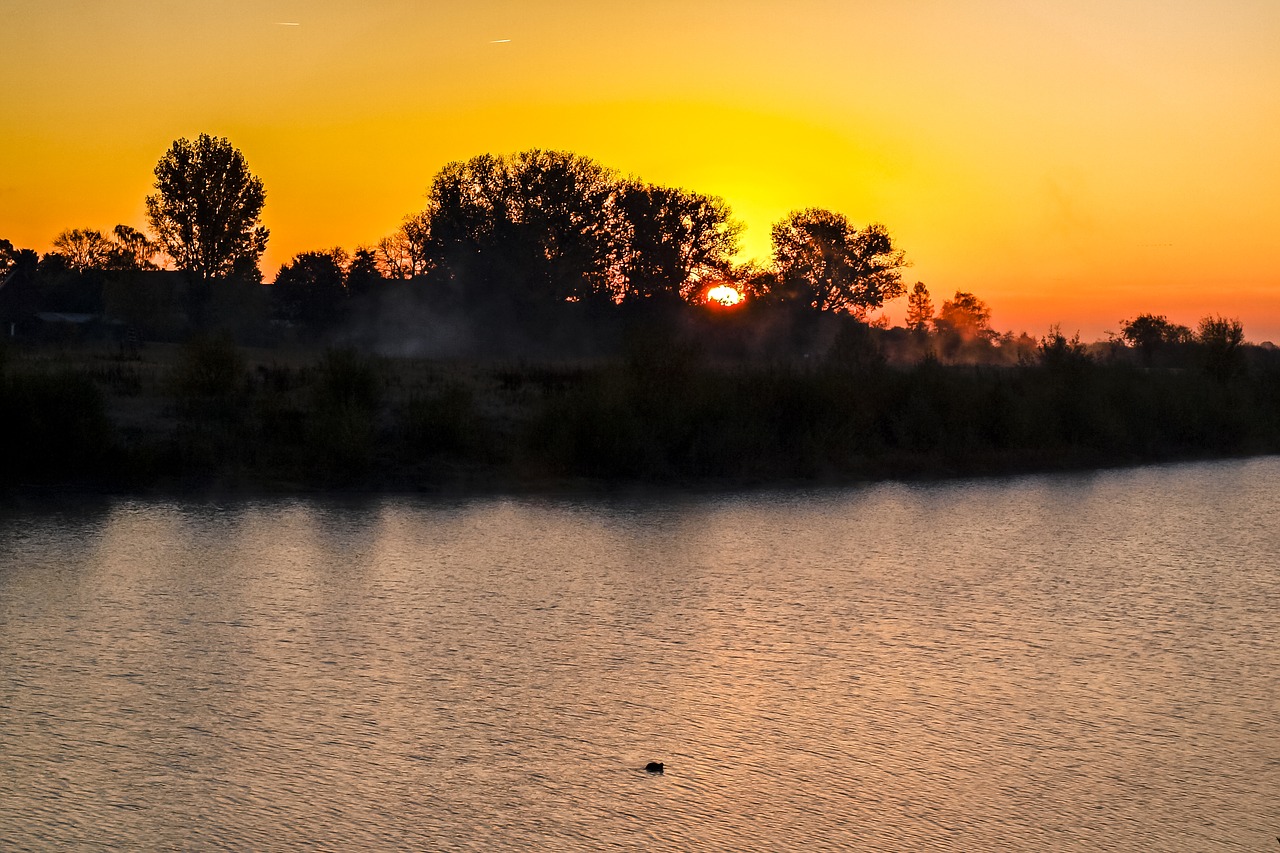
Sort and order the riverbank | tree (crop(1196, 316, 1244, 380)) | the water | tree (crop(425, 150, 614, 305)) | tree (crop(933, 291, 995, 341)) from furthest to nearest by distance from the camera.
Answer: tree (crop(933, 291, 995, 341)) < tree (crop(425, 150, 614, 305)) < tree (crop(1196, 316, 1244, 380)) < the riverbank < the water

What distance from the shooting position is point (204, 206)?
5969 cm

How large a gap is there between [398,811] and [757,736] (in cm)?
194

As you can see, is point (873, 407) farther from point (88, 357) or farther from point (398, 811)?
point (398, 811)

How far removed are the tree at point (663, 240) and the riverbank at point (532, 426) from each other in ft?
99.3

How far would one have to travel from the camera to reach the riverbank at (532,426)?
19.0 m

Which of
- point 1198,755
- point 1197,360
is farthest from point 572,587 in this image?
point 1197,360

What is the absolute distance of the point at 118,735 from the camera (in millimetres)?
6207

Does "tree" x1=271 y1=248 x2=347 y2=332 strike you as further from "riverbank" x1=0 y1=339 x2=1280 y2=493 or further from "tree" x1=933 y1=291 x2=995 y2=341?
"tree" x1=933 y1=291 x2=995 y2=341

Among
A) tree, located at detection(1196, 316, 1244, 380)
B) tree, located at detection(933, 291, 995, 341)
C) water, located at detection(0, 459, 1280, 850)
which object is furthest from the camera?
tree, located at detection(933, 291, 995, 341)

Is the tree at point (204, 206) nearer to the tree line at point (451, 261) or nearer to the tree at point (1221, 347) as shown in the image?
the tree line at point (451, 261)

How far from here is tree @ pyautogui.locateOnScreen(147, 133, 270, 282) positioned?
196 ft

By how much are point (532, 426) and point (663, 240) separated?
39.9 metres

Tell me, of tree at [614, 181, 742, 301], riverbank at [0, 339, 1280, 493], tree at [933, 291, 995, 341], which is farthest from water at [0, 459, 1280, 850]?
tree at [933, 291, 995, 341]

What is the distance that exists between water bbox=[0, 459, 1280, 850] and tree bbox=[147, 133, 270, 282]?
4945cm
